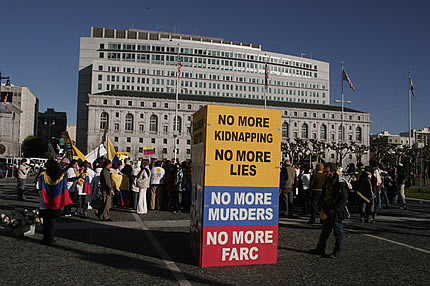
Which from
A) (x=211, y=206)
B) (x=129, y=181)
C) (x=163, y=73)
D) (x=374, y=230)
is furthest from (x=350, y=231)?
(x=163, y=73)

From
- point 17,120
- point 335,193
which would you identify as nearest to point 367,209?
point 335,193

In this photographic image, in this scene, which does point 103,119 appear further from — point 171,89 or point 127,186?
point 127,186

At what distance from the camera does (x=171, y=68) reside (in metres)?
112

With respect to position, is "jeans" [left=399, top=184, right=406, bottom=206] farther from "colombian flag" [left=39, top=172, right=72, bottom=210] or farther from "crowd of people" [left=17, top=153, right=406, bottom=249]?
"colombian flag" [left=39, top=172, right=72, bottom=210]

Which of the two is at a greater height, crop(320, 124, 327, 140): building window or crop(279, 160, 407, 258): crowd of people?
crop(320, 124, 327, 140): building window

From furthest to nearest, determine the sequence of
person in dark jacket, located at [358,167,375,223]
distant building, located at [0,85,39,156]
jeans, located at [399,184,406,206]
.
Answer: distant building, located at [0,85,39,156] < jeans, located at [399,184,406,206] < person in dark jacket, located at [358,167,375,223]

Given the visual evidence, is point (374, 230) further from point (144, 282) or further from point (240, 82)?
point (240, 82)

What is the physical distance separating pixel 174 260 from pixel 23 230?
404 cm

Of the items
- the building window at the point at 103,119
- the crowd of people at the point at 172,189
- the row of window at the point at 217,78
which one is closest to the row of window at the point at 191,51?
the row of window at the point at 217,78

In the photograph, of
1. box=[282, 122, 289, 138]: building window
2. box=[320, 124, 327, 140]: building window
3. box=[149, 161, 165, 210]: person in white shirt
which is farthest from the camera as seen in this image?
box=[320, 124, 327, 140]: building window

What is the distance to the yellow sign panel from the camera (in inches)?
256

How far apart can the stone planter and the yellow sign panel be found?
15.7 feet

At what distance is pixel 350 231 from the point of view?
10148mm

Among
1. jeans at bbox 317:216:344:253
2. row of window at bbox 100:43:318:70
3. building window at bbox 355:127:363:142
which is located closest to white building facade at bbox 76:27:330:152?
row of window at bbox 100:43:318:70
